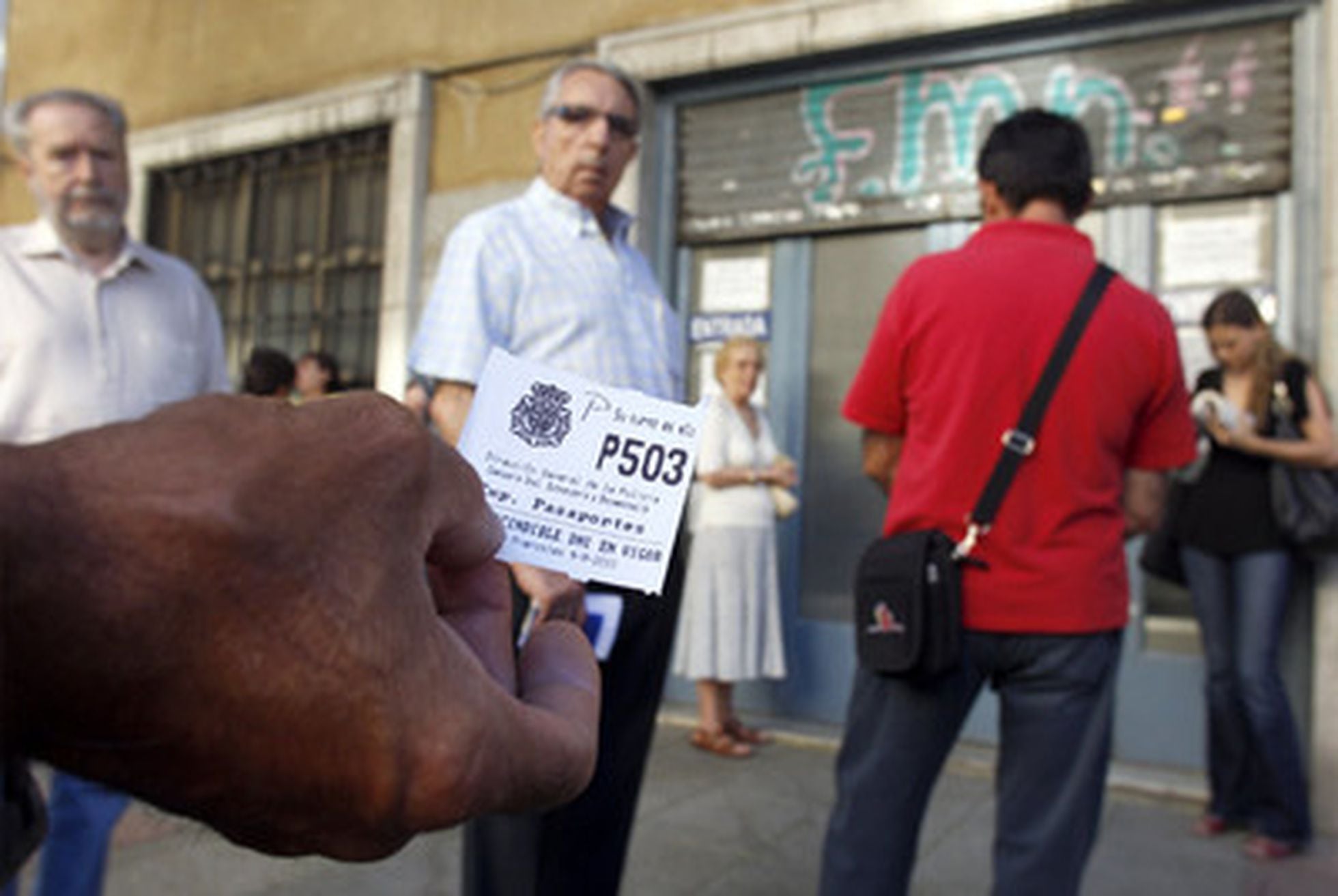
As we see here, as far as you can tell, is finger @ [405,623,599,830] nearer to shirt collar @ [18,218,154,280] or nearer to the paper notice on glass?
shirt collar @ [18,218,154,280]

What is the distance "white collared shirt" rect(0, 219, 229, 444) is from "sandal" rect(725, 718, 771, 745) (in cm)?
309

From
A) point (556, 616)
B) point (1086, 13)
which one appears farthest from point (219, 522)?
point (1086, 13)

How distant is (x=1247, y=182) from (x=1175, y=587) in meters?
1.70

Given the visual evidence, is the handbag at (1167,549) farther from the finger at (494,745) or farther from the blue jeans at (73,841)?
the finger at (494,745)

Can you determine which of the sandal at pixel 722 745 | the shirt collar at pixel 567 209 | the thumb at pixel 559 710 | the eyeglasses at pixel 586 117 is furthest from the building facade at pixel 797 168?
the thumb at pixel 559 710

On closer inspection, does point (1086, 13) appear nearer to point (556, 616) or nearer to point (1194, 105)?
point (1194, 105)

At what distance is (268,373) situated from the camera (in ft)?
17.8

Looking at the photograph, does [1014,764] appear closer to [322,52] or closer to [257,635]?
[257,635]

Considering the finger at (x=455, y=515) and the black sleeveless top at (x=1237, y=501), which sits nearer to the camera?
the finger at (x=455, y=515)

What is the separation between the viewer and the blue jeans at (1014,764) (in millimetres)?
2230

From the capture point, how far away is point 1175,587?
4.73 metres

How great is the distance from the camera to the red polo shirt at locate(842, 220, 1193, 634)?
7.25 ft

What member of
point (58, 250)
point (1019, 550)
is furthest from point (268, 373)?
point (1019, 550)

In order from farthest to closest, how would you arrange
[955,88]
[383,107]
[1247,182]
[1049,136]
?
1. [383,107]
2. [955,88]
3. [1247,182]
4. [1049,136]
